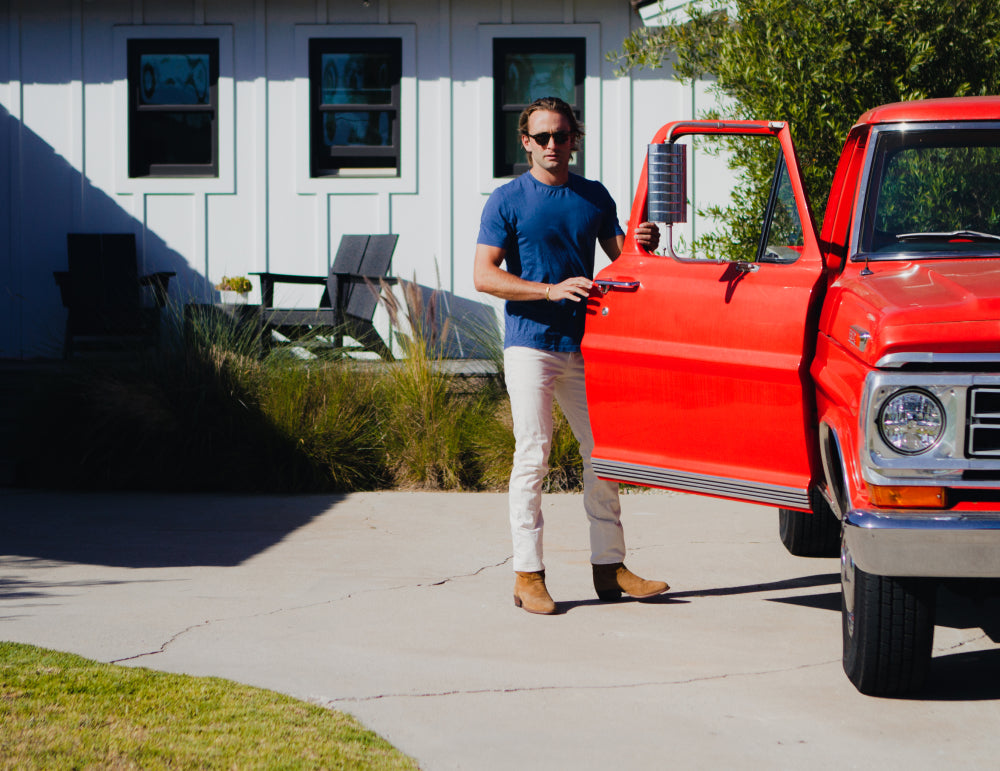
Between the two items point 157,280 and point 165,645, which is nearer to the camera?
point 165,645

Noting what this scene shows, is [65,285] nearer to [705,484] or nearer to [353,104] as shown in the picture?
[353,104]

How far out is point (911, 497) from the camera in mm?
3809

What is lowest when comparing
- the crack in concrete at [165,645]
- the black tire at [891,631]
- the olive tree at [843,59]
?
the crack in concrete at [165,645]

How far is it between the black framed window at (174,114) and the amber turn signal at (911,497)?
1003 centimetres

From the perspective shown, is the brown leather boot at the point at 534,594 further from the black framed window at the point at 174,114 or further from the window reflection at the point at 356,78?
the black framed window at the point at 174,114

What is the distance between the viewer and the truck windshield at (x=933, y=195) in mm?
4703

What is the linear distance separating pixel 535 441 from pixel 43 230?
8788 mm

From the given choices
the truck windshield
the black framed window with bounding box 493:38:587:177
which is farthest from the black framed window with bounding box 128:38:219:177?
the truck windshield

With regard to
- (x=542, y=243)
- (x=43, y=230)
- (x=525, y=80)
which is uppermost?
(x=525, y=80)

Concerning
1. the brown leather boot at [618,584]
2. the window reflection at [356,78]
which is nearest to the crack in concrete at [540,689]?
the brown leather boot at [618,584]

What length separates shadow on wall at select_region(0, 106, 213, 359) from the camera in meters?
12.5

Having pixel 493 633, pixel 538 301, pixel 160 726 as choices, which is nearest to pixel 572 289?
pixel 538 301

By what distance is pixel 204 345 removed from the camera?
28.4 ft

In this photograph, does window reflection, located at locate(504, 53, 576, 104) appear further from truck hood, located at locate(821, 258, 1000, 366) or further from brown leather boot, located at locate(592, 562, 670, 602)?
truck hood, located at locate(821, 258, 1000, 366)
